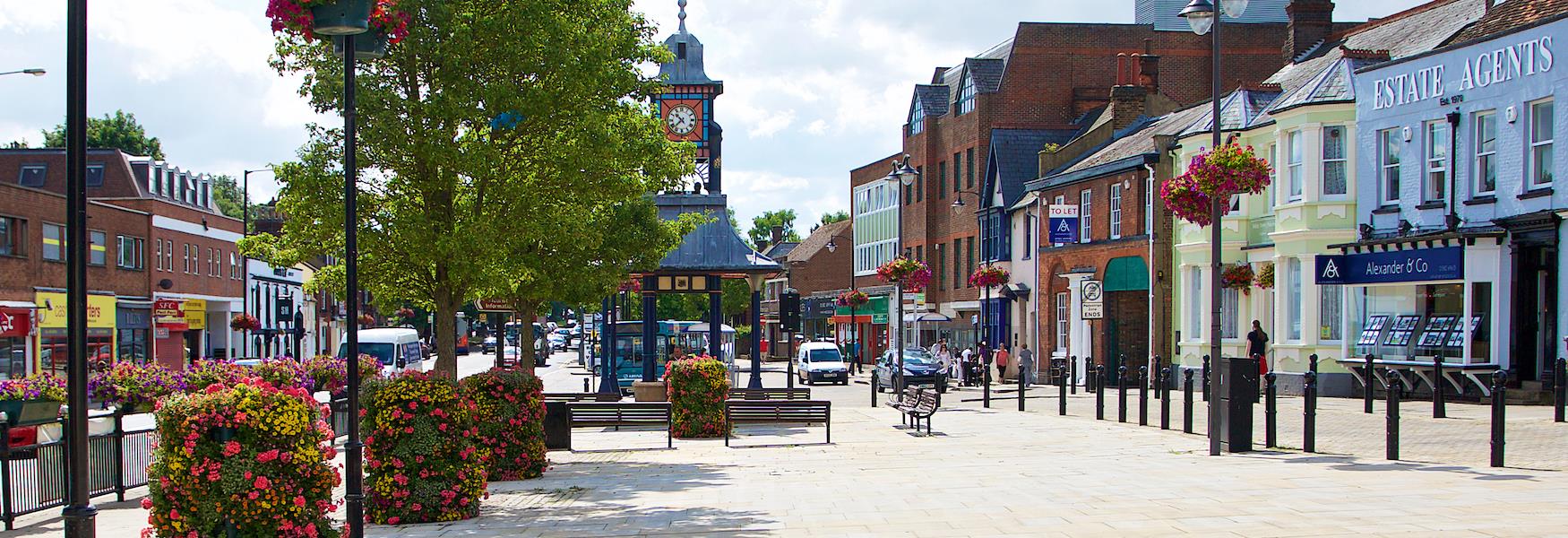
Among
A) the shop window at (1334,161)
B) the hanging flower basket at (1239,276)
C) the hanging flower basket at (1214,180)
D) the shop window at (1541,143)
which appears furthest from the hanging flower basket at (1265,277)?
the hanging flower basket at (1214,180)

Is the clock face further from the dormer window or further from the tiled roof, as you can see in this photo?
the dormer window

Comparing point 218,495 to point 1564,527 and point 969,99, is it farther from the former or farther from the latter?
point 969,99

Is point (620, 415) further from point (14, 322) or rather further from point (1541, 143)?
point (14, 322)

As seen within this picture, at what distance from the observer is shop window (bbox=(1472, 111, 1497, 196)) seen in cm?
2483

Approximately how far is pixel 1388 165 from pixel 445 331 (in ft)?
65.0

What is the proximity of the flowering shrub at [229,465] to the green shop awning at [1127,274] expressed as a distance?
3238cm

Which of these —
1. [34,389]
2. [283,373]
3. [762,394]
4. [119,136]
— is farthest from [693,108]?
[119,136]

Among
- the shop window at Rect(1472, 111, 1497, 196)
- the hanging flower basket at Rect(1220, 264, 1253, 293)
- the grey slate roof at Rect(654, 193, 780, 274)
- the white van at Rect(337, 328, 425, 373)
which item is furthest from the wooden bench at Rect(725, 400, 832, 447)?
the white van at Rect(337, 328, 425, 373)

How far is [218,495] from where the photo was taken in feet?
30.5

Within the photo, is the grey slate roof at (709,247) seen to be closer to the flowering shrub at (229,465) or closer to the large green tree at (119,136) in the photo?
the flowering shrub at (229,465)

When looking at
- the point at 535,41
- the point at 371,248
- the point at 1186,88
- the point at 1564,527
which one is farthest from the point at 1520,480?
the point at 1186,88

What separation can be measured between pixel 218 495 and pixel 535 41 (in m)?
8.16

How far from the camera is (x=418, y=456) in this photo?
12523 millimetres

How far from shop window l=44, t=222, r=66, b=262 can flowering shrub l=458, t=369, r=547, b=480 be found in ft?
112
